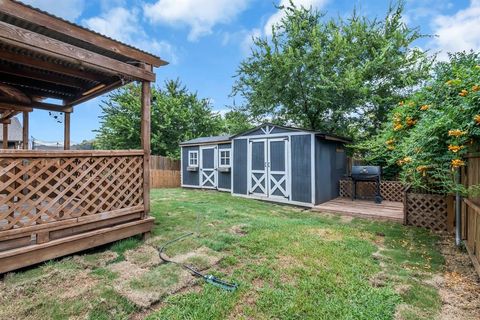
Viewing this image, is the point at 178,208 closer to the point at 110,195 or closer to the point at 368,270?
the point at 110,195

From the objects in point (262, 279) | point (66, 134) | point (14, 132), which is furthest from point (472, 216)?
point (14, 132)

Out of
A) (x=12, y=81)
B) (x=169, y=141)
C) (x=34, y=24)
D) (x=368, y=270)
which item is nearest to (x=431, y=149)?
(x=368, y=270)

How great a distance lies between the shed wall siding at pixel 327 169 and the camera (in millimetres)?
7020

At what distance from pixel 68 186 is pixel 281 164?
5.75 metres

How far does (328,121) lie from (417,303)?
981 cm

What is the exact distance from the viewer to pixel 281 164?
24.8 feet

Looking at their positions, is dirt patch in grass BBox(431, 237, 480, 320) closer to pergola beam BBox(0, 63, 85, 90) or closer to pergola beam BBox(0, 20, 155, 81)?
pergola beam BBox(0, 20, 155, 81)

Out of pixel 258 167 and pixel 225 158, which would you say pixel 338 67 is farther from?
pixel 225 158

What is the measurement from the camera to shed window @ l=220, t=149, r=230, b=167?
9609 mm

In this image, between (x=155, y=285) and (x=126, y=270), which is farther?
(x=126, y=270)

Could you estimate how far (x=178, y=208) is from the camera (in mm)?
5980

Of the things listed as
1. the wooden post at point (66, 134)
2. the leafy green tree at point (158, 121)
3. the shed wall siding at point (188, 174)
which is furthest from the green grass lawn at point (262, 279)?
the leafy green tree at point (158, 121)

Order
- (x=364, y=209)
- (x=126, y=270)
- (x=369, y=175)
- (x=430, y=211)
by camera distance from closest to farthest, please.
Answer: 1. (x=126, y=270)
2. (x=430, y=211)
3. (x=364, y=209)
4. (x=369, y=175)

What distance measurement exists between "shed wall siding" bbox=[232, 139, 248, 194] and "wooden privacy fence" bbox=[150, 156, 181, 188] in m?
4.61
